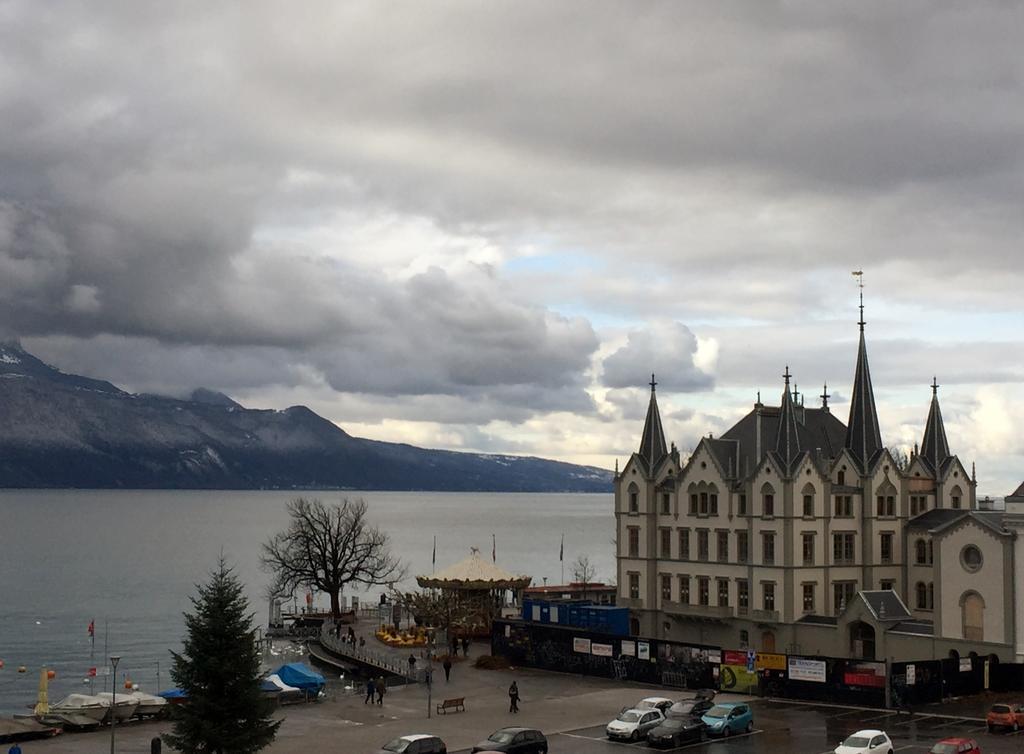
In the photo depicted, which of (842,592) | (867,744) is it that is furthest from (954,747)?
(842,592)

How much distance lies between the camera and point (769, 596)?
3142 inches

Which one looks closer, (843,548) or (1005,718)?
(1005,718)

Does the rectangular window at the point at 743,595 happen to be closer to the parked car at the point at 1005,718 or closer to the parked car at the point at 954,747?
the parked car at the point at 1005,718

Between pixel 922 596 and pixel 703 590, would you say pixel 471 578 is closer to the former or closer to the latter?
pixel 703 590

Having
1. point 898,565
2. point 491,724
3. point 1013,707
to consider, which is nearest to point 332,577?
point 898,565

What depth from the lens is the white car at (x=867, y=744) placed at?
46.6 metres

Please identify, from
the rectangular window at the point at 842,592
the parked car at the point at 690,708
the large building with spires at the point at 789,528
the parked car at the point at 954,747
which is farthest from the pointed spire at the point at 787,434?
the parked car at the point at 954,747

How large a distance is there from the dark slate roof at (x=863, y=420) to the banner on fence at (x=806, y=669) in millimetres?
23117

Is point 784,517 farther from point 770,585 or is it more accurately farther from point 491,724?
point 491,724

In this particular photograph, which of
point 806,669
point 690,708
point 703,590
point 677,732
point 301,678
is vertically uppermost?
point 703,590

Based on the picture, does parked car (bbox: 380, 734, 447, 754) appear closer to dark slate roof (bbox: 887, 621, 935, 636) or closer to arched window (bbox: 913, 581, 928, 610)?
dark slate roof (bbox: 887, 621, 935, 636)

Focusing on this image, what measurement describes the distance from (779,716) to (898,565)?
92.1ft

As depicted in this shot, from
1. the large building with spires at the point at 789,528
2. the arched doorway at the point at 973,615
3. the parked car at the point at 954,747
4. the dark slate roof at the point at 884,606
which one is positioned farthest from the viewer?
the large building with spires at the point at 789,528

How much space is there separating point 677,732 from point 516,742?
22.0 feet
